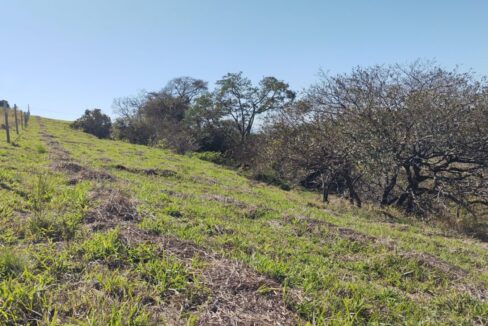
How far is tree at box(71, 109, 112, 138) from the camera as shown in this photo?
3556 centimetres

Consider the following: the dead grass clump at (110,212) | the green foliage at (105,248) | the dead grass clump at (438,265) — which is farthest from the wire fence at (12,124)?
the dead grass clump at (438,265)

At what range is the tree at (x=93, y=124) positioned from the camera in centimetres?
3556

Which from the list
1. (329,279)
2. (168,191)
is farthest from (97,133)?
(329,279)

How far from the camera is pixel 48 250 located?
3.25 meters

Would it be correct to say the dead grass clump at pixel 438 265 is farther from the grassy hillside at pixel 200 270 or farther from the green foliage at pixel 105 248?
the green foliage at pixel 105 248

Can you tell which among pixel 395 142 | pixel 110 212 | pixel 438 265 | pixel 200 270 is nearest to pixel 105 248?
pixel 200 270

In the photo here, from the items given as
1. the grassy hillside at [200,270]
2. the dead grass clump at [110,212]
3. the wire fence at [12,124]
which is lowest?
the grassy hillside at [200,270]

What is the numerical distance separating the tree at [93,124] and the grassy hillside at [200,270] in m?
32.2

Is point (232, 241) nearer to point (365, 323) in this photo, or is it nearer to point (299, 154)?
point (365, 323)

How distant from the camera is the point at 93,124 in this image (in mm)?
35781

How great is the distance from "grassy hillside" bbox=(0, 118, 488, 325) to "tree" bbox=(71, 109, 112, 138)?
3224cm

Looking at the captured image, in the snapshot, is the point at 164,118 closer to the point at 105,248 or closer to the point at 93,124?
the point at 93,124

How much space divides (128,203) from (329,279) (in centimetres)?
333

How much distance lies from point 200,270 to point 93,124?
36.8m
